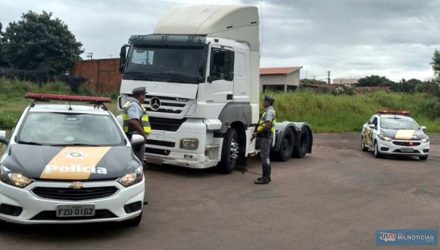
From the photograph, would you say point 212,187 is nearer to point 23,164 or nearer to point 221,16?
point 221,16

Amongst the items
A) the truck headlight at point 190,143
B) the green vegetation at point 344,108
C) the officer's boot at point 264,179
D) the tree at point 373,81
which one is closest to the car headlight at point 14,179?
the truck headlight at point 190,143

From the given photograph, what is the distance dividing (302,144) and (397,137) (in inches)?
123

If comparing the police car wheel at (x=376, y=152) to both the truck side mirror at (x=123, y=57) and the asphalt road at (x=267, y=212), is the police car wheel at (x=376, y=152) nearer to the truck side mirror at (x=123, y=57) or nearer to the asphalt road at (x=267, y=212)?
the asphalt road at (x=267, y=212)

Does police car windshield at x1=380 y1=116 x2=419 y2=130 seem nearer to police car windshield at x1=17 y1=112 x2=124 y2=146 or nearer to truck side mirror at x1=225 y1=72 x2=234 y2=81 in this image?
truck side mirror at x1=225 y1=72 x2=234 y2=81

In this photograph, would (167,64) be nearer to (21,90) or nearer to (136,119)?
(136,119)

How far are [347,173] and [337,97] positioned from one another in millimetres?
24893

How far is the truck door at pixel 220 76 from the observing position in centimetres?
1135

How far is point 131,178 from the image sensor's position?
6.62 meters

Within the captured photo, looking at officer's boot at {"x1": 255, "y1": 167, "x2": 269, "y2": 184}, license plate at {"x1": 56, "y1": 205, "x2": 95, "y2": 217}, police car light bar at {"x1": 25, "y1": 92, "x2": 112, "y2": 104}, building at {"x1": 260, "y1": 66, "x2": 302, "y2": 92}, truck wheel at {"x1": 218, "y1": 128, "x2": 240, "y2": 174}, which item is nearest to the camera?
license plate at {"x1": 56, "y1": 205, "x2": 95, "y2": 217}

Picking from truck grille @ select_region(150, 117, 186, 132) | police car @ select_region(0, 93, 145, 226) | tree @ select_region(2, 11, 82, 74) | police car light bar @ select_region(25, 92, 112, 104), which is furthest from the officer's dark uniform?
tree @ select_region(2, 11, 82, 74)

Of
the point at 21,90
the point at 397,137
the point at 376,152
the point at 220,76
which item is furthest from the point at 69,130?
the point at 21,90

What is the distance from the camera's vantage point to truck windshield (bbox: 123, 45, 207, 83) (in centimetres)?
1120

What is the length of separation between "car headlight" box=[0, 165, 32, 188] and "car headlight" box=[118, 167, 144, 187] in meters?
1.07

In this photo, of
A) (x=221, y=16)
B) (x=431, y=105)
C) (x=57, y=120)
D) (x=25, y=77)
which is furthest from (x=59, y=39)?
(x=57, y=120)
